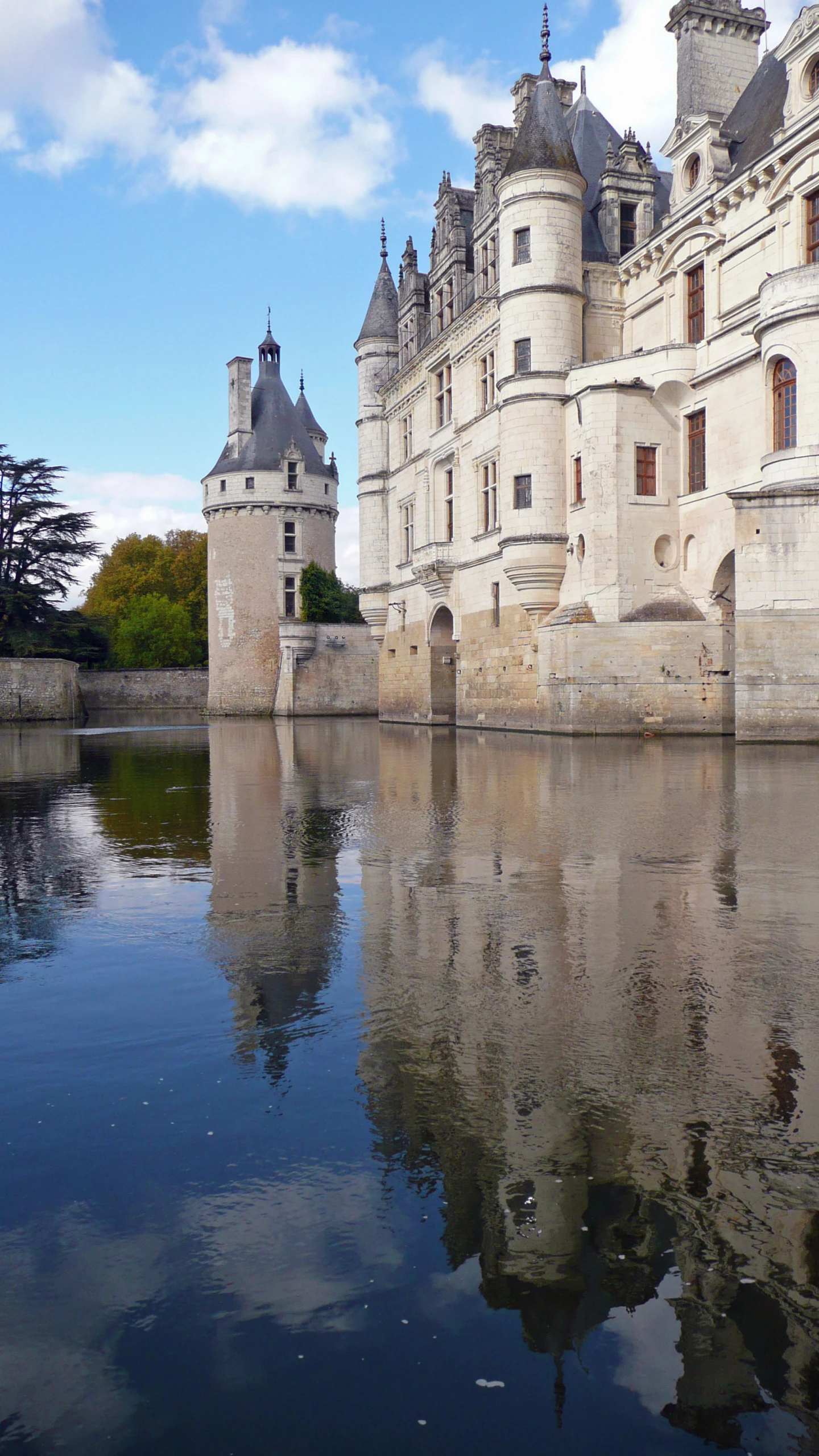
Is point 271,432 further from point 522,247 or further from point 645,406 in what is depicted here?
point 645,406

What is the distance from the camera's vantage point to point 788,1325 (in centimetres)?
202

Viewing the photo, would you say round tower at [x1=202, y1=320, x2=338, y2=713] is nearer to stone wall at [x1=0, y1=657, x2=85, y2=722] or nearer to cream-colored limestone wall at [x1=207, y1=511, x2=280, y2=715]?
cream-colored limestone wall at [x1=207, y1=511, x2=280, y2=715]

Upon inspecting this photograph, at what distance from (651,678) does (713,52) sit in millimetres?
16049

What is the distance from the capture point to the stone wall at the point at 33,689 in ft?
157

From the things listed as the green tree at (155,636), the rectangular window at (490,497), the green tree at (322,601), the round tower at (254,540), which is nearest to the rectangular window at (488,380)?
the rectangular window at (490,497)

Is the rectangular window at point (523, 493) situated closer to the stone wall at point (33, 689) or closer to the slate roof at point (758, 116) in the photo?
the slate roof at point (758, 116)

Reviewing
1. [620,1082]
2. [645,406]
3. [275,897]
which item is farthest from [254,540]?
[620,1082]

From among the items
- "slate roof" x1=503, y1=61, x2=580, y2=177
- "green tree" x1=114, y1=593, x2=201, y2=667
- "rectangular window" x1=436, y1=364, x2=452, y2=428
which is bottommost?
"green tree" x1=114, y1=593, x2=201, y2=667

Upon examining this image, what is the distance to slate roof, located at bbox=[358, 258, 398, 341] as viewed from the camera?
41.7 metres

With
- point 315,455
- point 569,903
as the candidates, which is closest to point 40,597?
point 315,455

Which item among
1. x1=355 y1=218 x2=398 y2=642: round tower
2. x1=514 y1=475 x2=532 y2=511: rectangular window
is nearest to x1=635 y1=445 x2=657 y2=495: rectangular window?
x1=514 y1=475 x2=532 y2=511: rectangular window

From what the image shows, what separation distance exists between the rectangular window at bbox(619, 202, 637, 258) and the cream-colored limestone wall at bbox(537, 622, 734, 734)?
11.2 meters

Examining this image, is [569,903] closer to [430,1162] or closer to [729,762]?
[430,1162]

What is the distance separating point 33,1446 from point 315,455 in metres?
58.4
